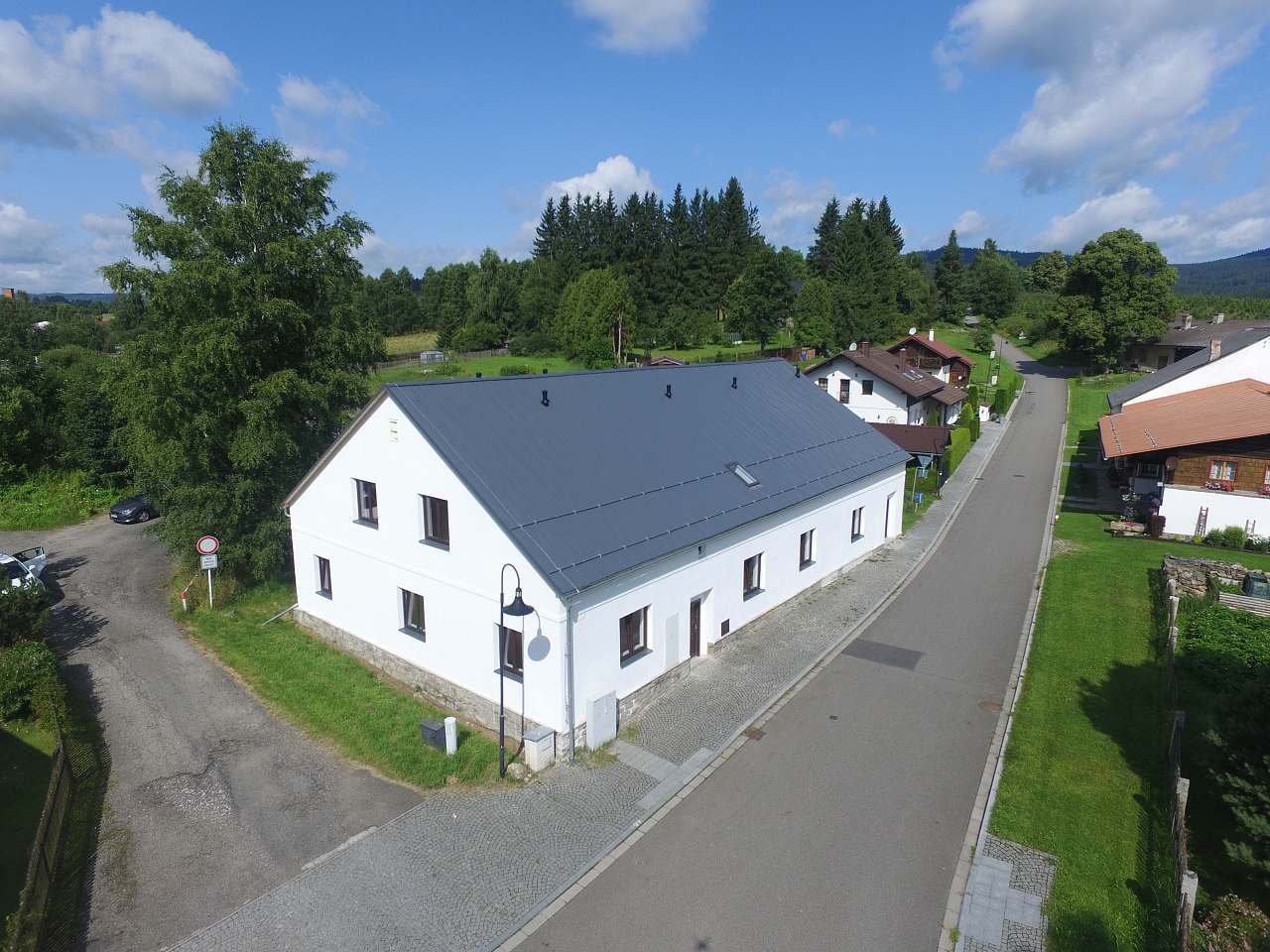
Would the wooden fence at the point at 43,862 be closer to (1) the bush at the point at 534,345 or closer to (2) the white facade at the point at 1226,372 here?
(2) the white facade at the point at 1226,372

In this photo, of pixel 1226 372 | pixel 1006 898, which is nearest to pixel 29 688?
pixel 1006 898

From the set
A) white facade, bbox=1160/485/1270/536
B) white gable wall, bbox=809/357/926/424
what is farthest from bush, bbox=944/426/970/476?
white facade, bbox=1160/485/1270/536

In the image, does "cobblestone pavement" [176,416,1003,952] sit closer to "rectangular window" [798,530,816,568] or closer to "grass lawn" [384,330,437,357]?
"rectangular window" [798,530,816,568]

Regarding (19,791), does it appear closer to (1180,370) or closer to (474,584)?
(474,584)

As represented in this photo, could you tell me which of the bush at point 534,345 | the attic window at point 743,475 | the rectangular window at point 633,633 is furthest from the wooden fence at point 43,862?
the bush at point 534,345

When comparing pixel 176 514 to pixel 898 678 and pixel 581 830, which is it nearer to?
pixel 581 830

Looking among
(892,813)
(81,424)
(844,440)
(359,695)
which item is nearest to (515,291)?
(81,424)
